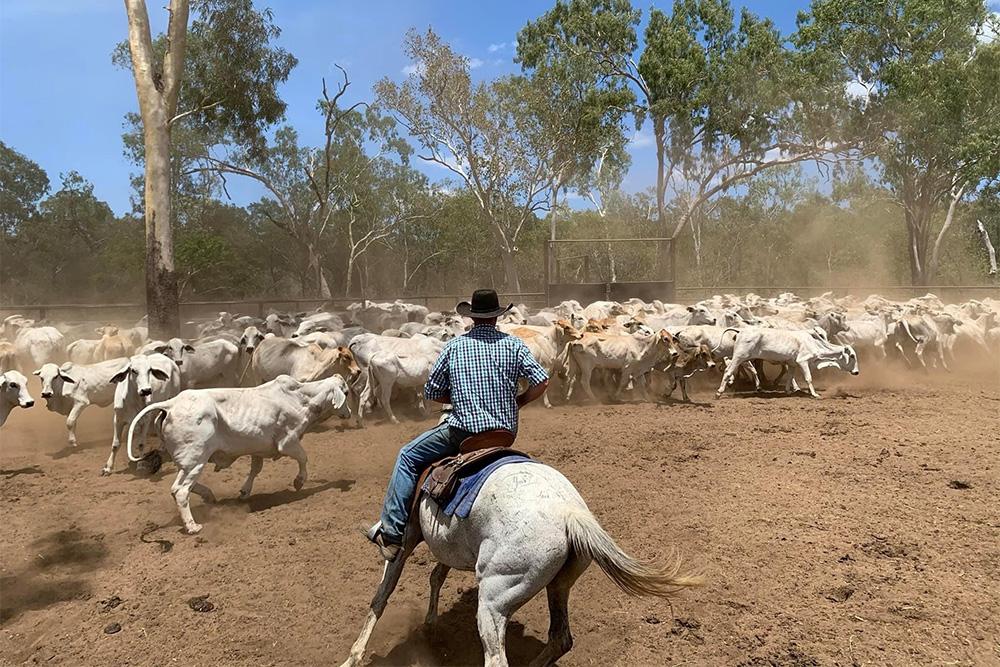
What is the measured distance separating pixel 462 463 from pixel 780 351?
35.3 ft

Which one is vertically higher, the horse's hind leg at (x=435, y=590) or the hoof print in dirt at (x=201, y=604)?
the horse's hind leg at (x=435, y=590)

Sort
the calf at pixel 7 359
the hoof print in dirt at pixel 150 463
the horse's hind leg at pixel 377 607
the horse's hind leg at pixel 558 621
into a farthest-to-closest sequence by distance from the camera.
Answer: the calf at pixel 7 359 → the hoof print in dirt at pixel 150 463 → the horse's hind leg at pixel 377 607 → the horse's hind leg at pixel 558 621

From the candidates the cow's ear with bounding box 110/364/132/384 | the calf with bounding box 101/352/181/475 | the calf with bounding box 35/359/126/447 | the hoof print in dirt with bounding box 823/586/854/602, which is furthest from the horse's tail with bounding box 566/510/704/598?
the calf with bounding box 35/359/126/447

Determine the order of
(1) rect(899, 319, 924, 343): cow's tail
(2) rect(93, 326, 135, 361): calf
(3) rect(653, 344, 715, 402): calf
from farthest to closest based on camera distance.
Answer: (1) rect(899, 319, 924, 343): cow's tail, (2) rect(93, 326, 135, 361): calf, (3) rect(653, 344, 715, 402): calf

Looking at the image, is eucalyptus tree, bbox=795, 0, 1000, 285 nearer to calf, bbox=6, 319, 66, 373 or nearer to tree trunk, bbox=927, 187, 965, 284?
tree trunk, bbox=927, 187, 965, 284

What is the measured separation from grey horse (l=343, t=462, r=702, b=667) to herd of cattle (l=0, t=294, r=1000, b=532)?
3.88m

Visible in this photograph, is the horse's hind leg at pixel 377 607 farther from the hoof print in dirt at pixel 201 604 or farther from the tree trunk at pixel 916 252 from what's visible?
the tree trunk at pixel 916 252

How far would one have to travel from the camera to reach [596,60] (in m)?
31.4

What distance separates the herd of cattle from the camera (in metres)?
7.03

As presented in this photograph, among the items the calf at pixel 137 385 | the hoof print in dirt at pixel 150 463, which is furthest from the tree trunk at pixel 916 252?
the hoof print in dirt at pixel 150 463

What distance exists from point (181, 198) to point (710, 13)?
3098 centimetres

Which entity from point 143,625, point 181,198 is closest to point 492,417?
point 143,625

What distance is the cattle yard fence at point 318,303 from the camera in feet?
70.1

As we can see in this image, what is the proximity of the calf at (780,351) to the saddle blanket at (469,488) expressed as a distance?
10.1m
